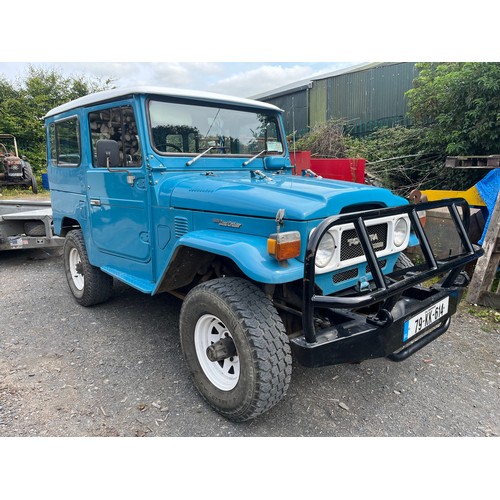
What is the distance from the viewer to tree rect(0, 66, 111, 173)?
17031 mm

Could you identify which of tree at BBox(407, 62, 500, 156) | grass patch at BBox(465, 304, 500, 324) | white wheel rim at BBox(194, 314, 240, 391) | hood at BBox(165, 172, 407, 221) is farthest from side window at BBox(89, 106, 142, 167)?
tree at BBox(407, 62, 500, 156)

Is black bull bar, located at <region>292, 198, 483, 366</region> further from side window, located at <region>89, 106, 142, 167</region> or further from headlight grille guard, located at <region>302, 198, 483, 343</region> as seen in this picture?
side window, located at <region>89, 106, 142, 167</region>

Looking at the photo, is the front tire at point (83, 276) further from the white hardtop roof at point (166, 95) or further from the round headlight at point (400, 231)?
the round headlight at point (400, 231)

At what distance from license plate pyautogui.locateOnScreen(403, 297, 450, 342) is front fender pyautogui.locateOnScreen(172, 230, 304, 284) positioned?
2.63 feet

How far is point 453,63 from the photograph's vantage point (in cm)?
752

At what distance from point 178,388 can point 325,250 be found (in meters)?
1.57

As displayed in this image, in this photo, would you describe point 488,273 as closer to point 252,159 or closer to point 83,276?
point 252,159

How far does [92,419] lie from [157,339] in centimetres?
A: 116

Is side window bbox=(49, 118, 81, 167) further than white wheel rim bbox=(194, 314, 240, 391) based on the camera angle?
Yes

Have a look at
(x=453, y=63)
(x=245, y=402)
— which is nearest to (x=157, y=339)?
(x=245, y=402)

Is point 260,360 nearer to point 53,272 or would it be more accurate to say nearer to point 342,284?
point 342,284

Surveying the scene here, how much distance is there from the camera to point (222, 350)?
2477 mm

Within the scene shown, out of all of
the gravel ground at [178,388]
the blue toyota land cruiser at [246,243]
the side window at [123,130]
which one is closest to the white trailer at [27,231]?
the gravel ground at [178,388]

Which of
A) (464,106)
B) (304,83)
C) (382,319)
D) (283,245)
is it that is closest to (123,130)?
(283,245)
